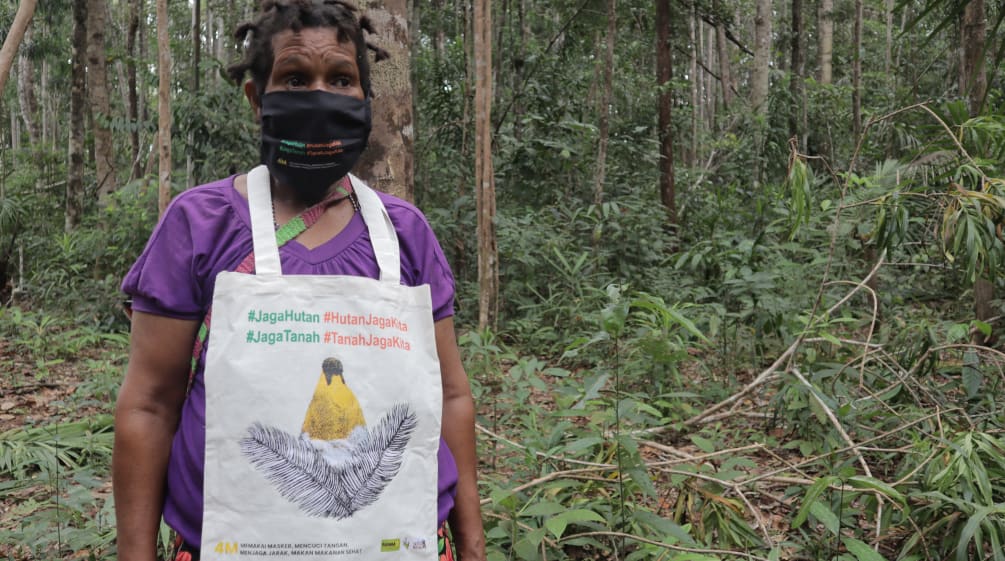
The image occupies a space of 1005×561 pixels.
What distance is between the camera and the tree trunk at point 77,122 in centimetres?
1009

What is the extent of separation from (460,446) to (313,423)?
0.38 m

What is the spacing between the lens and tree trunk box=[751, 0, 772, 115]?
9510 millimetres

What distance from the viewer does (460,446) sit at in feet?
4.85

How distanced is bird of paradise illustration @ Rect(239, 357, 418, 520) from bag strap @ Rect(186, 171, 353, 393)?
204mm

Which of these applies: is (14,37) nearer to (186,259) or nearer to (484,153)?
(186,259)

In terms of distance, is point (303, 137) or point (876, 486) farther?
point (876, 486)

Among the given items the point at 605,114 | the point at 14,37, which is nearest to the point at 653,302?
the point at 14,37

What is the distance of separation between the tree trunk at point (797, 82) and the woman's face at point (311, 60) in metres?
5.40

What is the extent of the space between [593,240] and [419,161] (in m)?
2.40

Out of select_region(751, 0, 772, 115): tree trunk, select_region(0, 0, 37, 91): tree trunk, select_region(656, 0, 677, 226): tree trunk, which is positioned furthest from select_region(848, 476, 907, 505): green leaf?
select_region(751, 0, 772, 115): tree trunk

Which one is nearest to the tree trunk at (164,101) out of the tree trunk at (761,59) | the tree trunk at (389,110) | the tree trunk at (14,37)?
the tree trunk at (14,37)

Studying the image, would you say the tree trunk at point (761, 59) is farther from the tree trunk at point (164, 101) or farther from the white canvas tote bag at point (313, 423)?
the white canvas tote bag at point (313, 423)

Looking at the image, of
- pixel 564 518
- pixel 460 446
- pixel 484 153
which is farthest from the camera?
pixel 484 153

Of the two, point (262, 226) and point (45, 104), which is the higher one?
point (45, 104)
